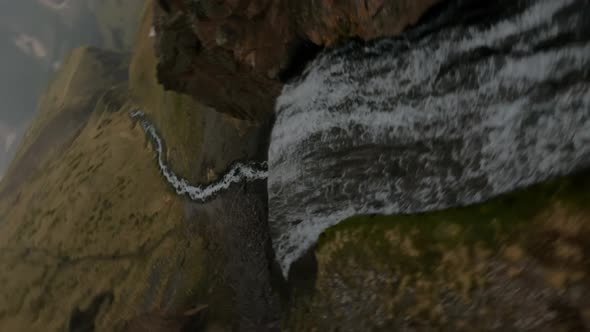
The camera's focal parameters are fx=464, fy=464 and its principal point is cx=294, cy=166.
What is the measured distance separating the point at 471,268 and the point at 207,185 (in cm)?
1079

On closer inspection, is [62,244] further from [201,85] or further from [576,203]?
[576,203]

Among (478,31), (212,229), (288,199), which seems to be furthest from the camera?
(212,229)

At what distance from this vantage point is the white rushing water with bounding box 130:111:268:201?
1333cm

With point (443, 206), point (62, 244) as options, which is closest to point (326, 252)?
point (443, 206)

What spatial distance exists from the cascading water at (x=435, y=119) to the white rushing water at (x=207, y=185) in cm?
162

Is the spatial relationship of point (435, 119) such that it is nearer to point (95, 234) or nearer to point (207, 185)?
point (207, 185)

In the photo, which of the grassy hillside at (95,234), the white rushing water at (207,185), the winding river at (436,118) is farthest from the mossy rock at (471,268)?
the grassy hillside at (95,234)

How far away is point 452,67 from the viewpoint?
25.8 feet

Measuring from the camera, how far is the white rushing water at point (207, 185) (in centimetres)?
1333

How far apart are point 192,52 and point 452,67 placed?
602 centimetres

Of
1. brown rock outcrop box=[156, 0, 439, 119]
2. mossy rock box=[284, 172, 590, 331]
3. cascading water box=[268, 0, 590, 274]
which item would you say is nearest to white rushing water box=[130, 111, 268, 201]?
cascading water box=[268, 0, 590, 274]

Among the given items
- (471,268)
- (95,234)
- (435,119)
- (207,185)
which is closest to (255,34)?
(435,119)

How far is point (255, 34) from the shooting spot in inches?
382

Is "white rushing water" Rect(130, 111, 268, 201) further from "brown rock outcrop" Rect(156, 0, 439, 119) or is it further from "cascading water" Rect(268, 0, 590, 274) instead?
"brown rock outcrop" Rect(156, 0, 439, 119)
